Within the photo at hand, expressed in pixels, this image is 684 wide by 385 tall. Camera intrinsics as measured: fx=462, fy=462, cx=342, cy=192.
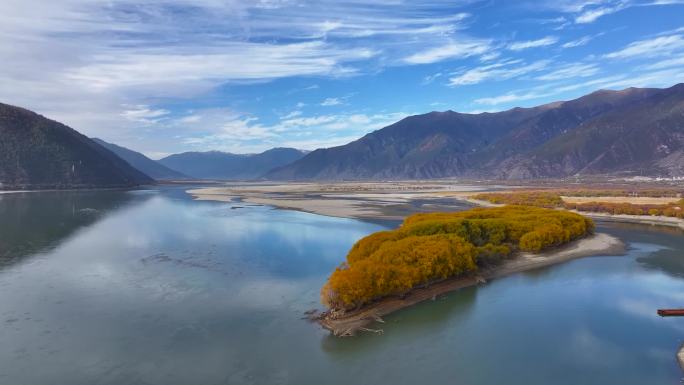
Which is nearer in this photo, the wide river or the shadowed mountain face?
the wide river

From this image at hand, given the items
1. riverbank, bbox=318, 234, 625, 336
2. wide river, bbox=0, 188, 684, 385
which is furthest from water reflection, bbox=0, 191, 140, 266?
riverbank, bbox=318, 234, 625, 336

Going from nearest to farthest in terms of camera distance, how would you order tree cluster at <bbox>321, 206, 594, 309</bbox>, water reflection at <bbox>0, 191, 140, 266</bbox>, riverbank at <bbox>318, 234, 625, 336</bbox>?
riverbank at <bbox>318, 234, 625, 336</bbox> → tree cluster at <bbox>321, 206, 594, 309</bbox> → water reflection at <bbox>0, 191, 140, 266</bbox>

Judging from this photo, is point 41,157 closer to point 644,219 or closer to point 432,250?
point 432,250

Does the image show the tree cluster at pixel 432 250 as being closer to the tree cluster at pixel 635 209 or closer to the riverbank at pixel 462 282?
the riverbank at pixel 462 282

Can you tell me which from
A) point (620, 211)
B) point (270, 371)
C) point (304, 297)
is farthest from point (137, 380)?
point (620, 211)

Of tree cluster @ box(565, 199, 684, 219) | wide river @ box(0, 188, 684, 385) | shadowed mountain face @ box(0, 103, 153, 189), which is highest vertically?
shadowed mountain face @ box(0, 103, 153, 189)

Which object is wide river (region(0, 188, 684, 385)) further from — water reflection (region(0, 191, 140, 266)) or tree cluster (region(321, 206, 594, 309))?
tree cluster (region(321, 206, 594, 309))
